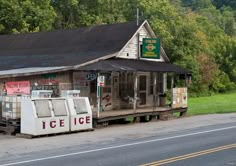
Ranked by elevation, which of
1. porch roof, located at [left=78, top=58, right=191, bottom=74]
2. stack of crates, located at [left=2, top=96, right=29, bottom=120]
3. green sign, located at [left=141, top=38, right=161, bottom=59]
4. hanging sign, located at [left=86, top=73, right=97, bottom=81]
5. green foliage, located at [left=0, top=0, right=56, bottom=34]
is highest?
green foliage, located at [left=0, top=0, right=56, bottom=34]

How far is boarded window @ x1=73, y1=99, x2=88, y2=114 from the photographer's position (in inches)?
757

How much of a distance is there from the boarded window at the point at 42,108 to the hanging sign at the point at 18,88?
3.15 metres

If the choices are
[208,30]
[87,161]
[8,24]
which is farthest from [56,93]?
[208,30]

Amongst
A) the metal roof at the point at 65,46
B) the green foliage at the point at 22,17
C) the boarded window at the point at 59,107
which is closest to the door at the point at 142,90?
the metal roof at the point at 65,46

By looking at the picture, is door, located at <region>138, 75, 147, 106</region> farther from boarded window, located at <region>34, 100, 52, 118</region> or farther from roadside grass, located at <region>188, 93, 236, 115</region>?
boarded window, located at <region>34, 100, 52, 118</region>

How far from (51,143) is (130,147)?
127 inches

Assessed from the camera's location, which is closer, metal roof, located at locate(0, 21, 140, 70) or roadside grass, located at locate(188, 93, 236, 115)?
metal roof, located at locate(0, 21, 140, 70)

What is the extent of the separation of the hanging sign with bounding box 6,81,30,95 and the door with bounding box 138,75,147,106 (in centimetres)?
847

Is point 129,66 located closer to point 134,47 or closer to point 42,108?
point 134,47

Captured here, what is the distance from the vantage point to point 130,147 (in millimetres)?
13914

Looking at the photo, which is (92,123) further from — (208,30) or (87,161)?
(208,30)

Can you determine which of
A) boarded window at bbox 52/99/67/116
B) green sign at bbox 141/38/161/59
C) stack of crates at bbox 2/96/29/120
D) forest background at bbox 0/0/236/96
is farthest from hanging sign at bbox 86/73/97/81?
forest background at bbox 0/0/236/96

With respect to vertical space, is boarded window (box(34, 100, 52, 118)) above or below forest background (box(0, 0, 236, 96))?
below

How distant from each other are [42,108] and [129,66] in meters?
6.71
